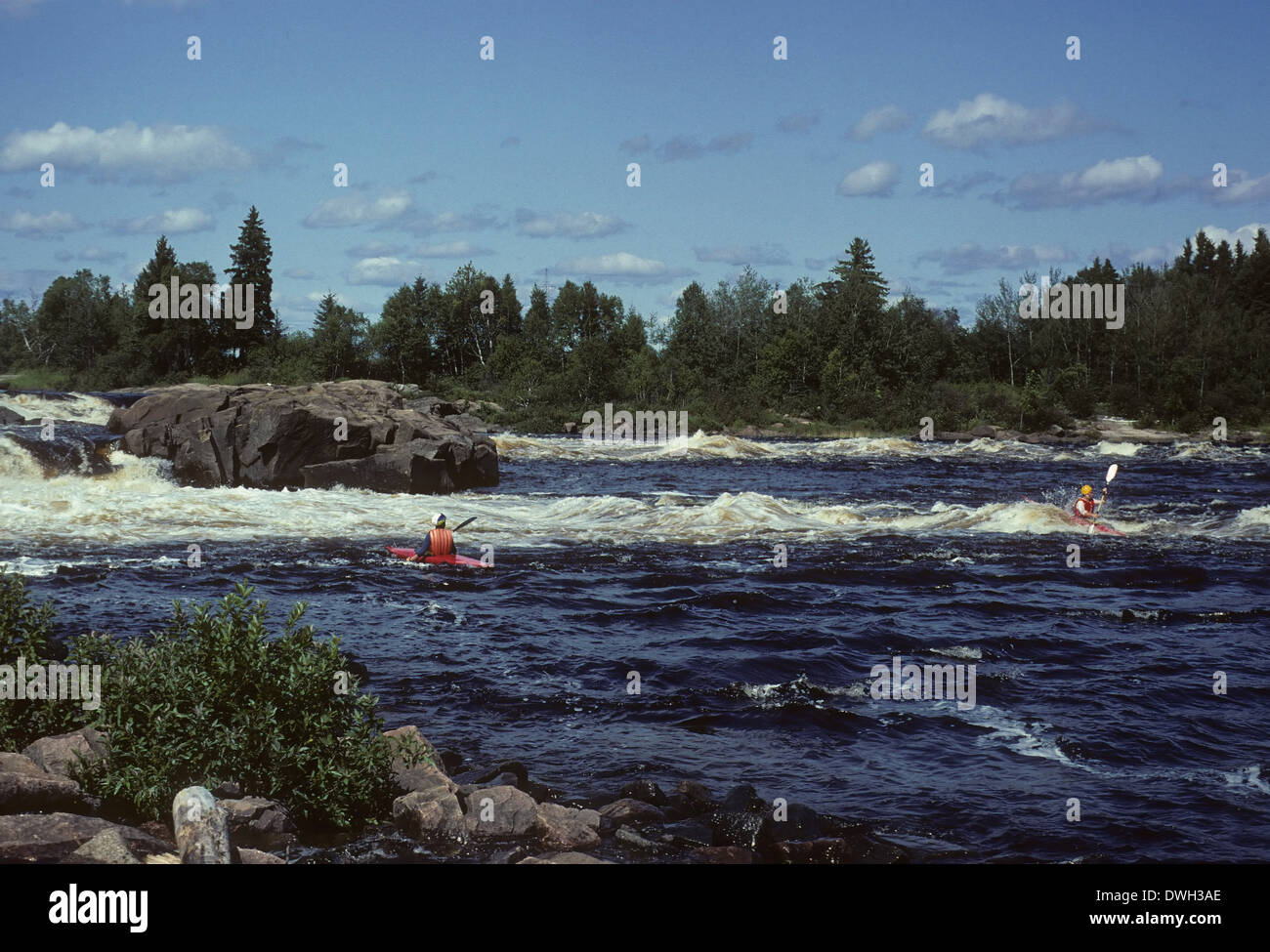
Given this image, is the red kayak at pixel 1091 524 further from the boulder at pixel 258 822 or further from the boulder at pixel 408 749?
the boulder at pixel 258 822

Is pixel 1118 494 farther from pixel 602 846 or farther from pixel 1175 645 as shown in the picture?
pixel 602 846

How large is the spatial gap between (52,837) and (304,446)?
2855 centimetres

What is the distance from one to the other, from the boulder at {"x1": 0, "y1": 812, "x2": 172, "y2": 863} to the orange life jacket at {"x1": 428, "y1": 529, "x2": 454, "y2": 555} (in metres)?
14.7

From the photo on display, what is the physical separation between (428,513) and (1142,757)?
21.8 meters

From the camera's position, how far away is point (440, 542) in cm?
2338

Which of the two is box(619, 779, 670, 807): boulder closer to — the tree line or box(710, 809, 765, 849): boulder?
box(710, 809, 765, 849): boulder

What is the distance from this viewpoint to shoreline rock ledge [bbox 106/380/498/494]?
35.7 metres

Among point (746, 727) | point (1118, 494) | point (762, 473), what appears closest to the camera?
point (746, 727)

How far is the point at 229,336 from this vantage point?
4134 inches

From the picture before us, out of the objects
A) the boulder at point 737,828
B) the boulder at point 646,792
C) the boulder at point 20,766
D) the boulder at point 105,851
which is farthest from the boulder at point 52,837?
the boulder at point 737,828

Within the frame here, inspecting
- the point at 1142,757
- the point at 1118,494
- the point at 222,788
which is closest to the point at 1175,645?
the point at 1142,757

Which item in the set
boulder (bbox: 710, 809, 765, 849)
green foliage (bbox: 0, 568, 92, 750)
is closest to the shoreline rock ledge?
green foliage (bbox: 0, 568, 92, 750)

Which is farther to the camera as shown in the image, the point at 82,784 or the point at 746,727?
the point at 746,727

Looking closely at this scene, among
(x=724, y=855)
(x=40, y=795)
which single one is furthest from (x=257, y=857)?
(x=724, y=855)
